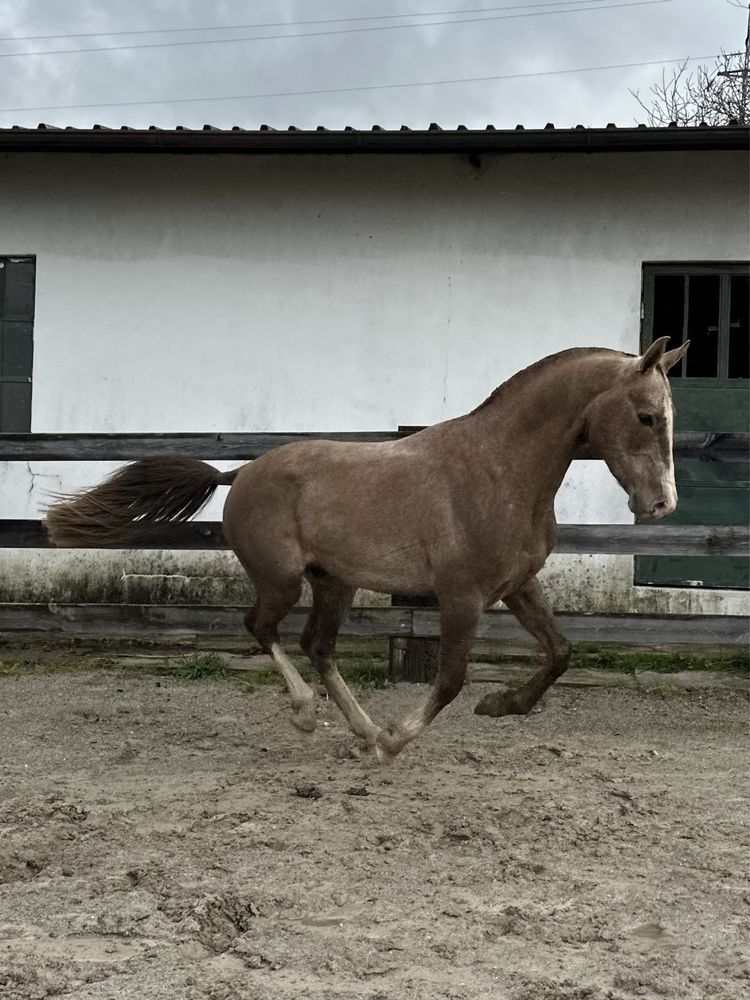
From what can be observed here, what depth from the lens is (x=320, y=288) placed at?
804 centimetres

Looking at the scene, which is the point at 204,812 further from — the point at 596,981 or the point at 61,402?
the point at 61,402

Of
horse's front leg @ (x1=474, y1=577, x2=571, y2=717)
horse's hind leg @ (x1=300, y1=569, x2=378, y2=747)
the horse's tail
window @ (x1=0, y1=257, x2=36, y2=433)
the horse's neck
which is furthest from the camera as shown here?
window @ (x1=0, y1=257, x2=36, y2=433)

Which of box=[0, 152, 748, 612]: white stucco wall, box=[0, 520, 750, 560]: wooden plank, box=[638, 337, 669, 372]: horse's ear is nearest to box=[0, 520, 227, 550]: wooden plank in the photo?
box=[0, 520, 750, 560]: wooden plank

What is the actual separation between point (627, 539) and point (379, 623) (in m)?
1.50

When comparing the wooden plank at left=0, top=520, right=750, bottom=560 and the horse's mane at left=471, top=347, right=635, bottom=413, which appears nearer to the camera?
the horse's mane at left=471, top=347, right=635, bottom=413

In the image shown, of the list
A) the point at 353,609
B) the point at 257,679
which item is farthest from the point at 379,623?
Result: the point at 257,679

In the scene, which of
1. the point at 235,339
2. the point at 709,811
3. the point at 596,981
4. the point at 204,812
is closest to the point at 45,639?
the point at 235,339

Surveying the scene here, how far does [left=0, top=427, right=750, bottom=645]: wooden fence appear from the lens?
589cm

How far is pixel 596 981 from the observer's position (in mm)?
2461

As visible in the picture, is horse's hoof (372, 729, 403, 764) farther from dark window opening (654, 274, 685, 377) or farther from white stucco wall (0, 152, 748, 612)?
dark window opening (654, 274, 685, 377)

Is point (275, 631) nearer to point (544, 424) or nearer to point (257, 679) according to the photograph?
point (544, 424)

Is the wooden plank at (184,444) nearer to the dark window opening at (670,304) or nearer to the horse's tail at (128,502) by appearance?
the horse's tail at (128,502)

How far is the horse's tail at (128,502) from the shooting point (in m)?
5.14

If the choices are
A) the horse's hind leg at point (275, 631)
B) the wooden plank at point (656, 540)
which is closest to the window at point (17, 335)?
the horse's hind leg at point (275, 631)
